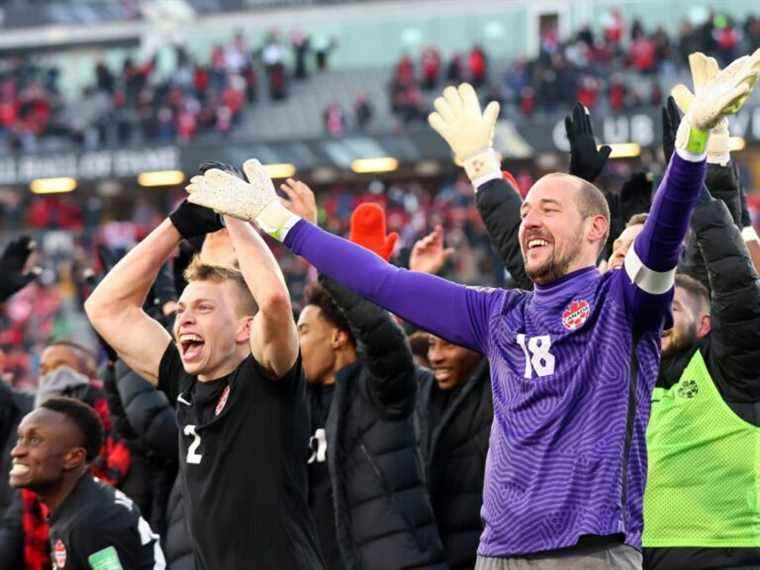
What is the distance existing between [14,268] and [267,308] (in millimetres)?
2657

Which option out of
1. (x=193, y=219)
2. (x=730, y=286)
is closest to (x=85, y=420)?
(x=193, y=219)

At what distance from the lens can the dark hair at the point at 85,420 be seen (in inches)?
220

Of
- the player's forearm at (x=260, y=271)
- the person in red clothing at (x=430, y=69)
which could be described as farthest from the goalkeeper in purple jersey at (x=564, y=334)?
the person in red clothing at (x=430, y=69)

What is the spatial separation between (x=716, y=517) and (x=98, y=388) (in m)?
3.27

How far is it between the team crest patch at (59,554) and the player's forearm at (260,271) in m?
1.32

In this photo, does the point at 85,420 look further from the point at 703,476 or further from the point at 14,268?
the point at 703,476

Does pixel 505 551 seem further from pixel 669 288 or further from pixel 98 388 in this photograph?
pixel 98 388

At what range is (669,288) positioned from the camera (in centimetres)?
380

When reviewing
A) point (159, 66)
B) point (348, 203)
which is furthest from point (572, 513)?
point (159, 66)

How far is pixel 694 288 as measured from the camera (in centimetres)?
512

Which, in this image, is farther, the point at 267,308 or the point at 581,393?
the point at 267,308

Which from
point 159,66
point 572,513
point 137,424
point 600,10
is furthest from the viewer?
point 159,66

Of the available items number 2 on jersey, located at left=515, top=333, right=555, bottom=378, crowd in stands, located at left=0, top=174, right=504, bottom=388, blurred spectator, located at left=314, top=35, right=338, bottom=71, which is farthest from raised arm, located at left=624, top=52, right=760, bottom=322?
blurred spectator, located at left=314, top=35, right=338, bottom=71

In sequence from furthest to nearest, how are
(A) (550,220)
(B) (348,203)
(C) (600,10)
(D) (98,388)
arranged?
1. (C) (600,10)
2. (B) (348,203)
3. (D) (98,388)
4. (A) (550,220)
